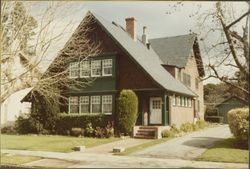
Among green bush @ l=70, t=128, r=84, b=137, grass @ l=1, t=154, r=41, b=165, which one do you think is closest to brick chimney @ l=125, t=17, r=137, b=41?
green bush @ l=70, t=128, r=84, b=137

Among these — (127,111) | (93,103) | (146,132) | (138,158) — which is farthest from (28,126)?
(138,158)

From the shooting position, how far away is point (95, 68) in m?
32.8

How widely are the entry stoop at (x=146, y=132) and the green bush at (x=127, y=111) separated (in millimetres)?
618

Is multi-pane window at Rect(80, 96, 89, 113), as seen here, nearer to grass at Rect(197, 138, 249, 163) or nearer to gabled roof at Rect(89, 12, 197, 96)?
gabled roof at Rect(89, 12, 197, 96)

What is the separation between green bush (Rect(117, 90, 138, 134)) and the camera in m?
29.4

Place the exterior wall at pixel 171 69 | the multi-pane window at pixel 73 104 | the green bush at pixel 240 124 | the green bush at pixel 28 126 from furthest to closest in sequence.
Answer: the exterior wall at pixel 171 69 < the multi-pane window at pixel 73 104 < the green bush at pixel 28 126 < the green bush at pixel 240 124

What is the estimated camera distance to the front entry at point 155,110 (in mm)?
31609

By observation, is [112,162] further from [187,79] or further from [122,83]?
[187,79]

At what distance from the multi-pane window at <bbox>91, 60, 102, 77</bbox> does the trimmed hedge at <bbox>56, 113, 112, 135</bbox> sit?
3.60 metres

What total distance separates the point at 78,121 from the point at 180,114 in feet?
30.5

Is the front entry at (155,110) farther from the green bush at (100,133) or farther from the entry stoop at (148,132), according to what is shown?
the green bush at (100,133)

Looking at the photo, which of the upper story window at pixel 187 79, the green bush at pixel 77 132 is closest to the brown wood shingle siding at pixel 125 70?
the green bush at pixel 77 132

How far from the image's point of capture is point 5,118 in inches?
1732

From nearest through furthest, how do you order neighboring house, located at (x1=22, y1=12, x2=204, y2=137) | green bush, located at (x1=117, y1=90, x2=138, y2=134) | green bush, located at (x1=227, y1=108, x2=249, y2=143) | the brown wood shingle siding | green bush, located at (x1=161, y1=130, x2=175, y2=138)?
1. green bush, located at (x1=227, y1=108, x2=249, y2=143)
2. green bush, located at (x1=161, y1=130, x2=175, y2=138)
3. green bush, located at (x1=117, y1=90, x2=138, y2=134)
4. the brown wood shingle siding
5. neighboring house, located at (x1=22, y1=12, x2=204, y2=137)
